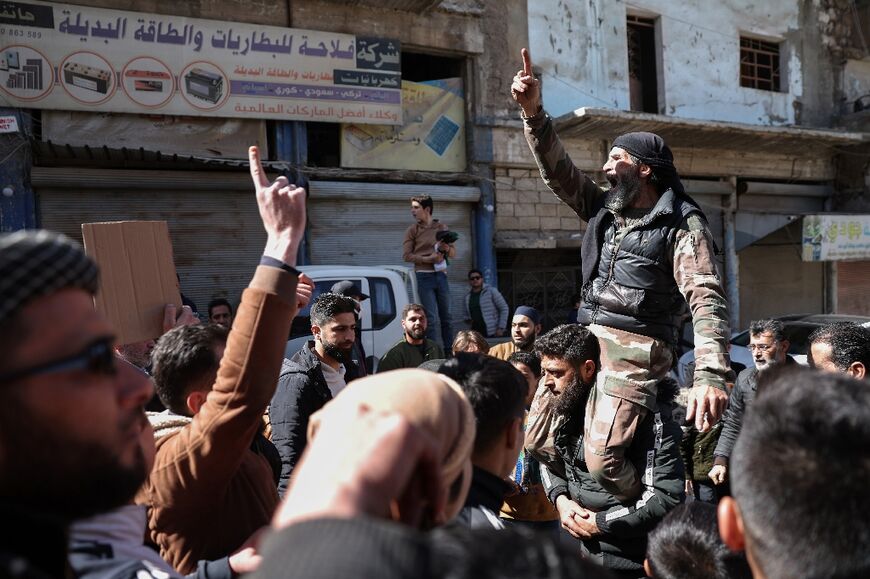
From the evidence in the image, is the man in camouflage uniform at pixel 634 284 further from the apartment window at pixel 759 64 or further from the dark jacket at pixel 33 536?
the apartment window at pixel 759 64

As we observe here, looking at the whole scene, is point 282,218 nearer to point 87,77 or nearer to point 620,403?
point 620,403

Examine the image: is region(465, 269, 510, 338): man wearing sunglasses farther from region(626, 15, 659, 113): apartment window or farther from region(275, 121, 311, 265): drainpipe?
region(626, 15, 659, 113): apartment window

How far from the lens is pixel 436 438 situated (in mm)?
1151

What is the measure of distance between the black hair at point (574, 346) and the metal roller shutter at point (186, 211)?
737 centimetres

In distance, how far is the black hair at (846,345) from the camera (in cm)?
364

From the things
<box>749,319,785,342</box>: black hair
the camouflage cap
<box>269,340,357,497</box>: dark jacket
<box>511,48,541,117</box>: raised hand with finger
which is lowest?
<box>269,340,357,497</box>: dark jacket

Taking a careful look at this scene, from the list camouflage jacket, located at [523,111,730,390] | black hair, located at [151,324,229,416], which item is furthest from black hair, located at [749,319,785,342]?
black hair, located at [151,324,229,416]

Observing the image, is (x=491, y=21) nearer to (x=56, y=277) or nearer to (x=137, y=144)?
(x=137, y=144)

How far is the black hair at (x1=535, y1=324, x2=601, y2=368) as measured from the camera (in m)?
3.46

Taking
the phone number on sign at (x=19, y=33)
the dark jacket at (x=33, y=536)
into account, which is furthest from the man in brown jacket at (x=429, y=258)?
the dark jacket at (x=33, y=536)

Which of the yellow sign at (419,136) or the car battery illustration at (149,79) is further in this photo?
the yellow sign at (419,136)

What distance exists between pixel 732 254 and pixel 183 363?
45.8 ft

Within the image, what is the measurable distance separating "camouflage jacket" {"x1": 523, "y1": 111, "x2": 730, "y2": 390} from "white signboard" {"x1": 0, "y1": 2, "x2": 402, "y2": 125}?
7.50 m

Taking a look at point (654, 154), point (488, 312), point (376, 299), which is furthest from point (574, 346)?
point (488, 312)
